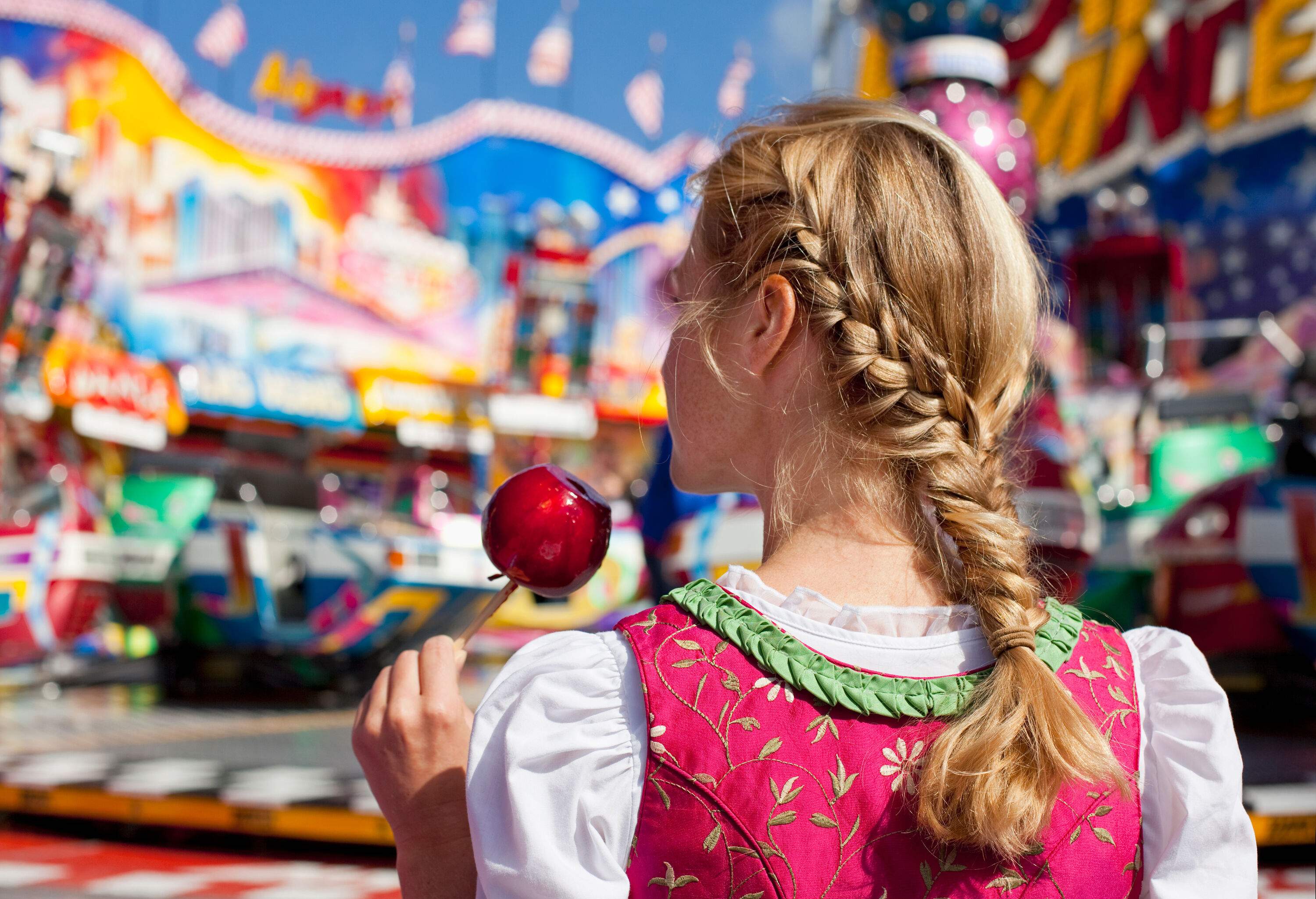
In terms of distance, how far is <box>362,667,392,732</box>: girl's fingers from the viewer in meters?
0.80

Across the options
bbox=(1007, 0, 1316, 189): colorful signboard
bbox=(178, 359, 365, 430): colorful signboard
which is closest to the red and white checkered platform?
bbox=(178, 359, 365, 430): colorful signboard

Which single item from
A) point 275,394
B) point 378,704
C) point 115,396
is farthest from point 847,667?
point 275,394

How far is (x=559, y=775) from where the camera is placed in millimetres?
663

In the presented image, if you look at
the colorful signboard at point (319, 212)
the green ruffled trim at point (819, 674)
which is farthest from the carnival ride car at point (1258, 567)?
the colorful signboard at point (319, 212)

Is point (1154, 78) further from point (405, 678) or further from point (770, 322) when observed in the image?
point (405, 678)

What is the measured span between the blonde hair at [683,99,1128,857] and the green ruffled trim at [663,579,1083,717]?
20 mm

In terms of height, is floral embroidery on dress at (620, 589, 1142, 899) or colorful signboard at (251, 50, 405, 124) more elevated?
colorful signboard at (251, 50, 405, 124)

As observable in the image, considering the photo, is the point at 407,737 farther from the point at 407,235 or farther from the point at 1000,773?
the point at 407,235

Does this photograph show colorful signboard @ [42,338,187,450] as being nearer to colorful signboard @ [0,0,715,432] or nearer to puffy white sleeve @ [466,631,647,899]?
colorful signboard @ [0,0,715,432]

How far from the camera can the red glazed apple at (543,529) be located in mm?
973

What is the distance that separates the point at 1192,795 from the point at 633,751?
0.35 m

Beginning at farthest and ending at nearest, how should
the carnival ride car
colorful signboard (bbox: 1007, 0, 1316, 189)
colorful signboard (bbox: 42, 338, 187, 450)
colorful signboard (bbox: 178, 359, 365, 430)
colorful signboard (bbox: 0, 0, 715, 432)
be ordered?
colorful signboard (bbox: 0, 0, 715, 432) < colorful signboard (bbox: 1007, 0, 1316, 189) < colorful signboard (bbox: 178, 359, 365, 430) < colorful signboard (bbox: 42, 338, 187, 450) < the carnival ride car

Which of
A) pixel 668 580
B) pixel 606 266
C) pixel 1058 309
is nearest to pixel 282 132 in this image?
pixel 606 266

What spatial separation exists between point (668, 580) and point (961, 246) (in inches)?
98.2
